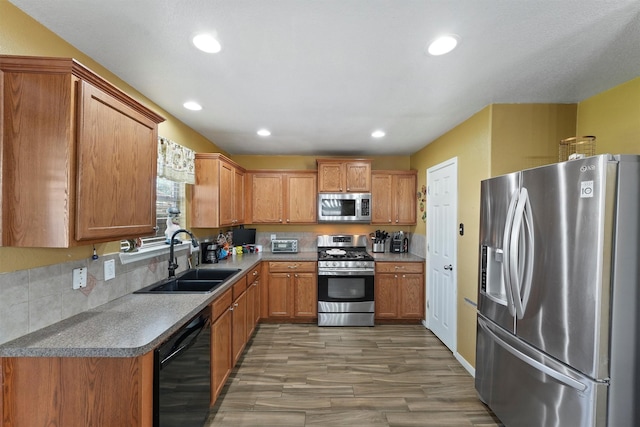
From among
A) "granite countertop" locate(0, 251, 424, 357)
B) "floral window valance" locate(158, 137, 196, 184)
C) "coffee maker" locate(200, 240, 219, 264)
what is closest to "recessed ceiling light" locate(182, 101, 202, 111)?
"floral window valance" locate(158, 137, 196, 184)

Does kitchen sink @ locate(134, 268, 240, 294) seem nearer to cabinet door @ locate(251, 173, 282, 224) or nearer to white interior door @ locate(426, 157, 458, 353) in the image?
cabinet door @ locate(251, 173, 282, 224)

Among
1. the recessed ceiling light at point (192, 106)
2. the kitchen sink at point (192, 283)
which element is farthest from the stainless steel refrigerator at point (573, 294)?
the recessed ceiling light at point (192, 106)

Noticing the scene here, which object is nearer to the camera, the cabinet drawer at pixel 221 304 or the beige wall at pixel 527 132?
the cabinet drawer at pixel 221 304

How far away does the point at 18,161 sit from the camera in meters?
1.22

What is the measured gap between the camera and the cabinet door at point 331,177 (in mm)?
4098

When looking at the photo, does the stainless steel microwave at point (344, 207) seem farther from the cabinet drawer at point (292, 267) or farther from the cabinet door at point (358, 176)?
the cabinet drawer at point (292, 267)

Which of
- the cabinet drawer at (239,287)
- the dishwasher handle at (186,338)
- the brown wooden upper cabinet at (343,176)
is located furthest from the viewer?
the brown wooden upper cabinet at (343,176)

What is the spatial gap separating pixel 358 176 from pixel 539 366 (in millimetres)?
3017

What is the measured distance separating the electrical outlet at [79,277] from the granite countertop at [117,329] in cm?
17

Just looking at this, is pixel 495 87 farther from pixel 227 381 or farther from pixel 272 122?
pixel 227 381

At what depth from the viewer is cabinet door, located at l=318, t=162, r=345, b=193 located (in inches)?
161

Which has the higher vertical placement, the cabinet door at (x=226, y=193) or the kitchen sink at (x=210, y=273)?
the cabinet door at (x=226, y=193)

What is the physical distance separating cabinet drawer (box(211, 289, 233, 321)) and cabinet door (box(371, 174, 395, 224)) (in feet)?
8.34

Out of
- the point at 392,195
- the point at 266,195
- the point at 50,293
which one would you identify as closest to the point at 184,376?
the point at 50,293
